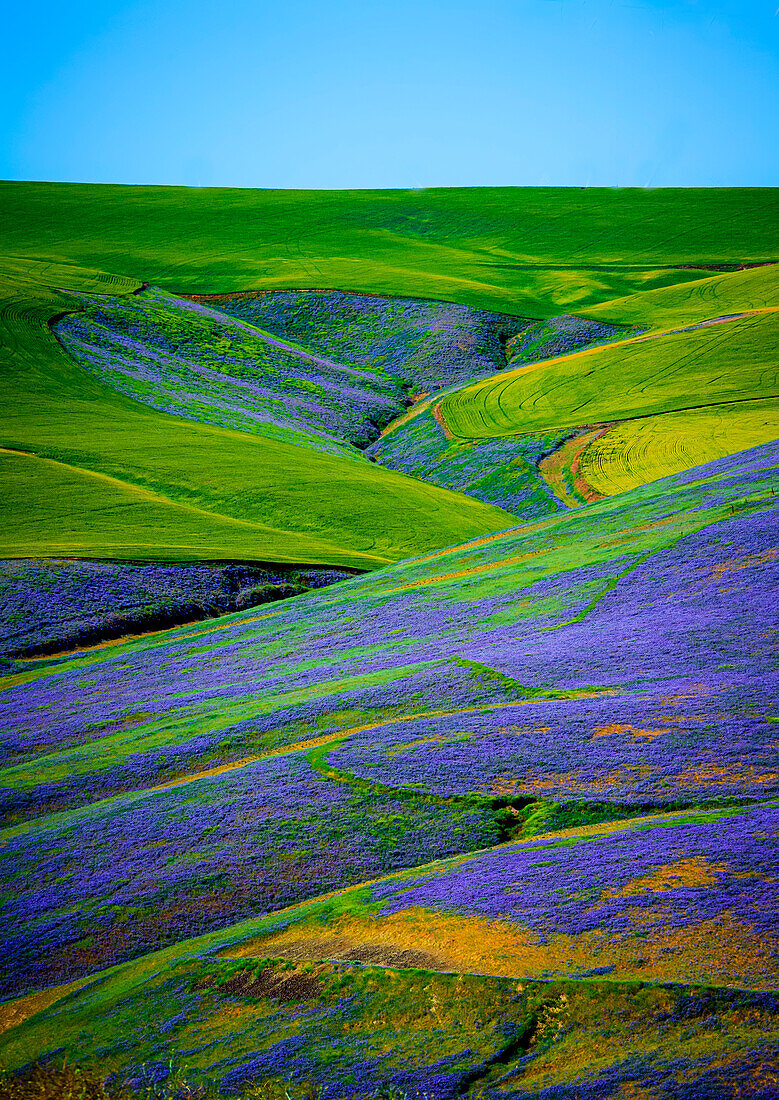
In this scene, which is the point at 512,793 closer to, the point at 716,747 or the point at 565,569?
the point at 716,747

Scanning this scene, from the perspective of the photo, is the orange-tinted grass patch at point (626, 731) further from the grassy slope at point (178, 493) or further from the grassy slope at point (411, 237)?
the grassy slope at point (411, 237)

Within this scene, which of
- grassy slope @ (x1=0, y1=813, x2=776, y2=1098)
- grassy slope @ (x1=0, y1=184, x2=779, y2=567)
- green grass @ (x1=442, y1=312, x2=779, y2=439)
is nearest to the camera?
grassy slope @ (x1=0, y1=813, x2=776, y2=1098)

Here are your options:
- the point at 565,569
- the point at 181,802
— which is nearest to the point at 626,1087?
the point at 181,802

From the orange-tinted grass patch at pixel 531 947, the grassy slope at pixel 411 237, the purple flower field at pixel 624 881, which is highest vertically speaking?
the grassy slope at pixel 411 237

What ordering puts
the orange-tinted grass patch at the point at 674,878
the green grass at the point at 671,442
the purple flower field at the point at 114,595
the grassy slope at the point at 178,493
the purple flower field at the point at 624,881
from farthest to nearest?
the green grass at the point at 671,442, the grassy slope at the point at 178,493, the purple flower field at the point at 114,595, the orange-tinted grass patch at the point at 674,878, the purple flower field at the point at 624,881

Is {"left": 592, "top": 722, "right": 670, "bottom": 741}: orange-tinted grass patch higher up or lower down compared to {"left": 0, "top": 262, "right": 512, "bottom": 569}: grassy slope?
lower down

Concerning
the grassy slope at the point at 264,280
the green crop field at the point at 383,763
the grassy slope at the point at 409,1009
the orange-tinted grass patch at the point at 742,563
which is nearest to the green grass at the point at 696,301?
the grassy slope at the point at 264,280

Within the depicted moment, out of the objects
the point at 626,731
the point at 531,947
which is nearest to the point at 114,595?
the point at 626,731

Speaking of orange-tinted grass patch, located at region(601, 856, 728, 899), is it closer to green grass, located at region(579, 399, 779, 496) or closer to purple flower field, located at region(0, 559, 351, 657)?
purple flower field, located at region(0, 559, 351, 657)

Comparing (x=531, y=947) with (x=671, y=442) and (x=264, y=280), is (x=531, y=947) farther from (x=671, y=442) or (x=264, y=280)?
(x=264, y=280)

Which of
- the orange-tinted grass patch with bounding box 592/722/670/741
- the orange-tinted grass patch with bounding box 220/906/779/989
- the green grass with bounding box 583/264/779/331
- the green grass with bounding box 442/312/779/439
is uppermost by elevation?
the green grass with bounding box 583/264/779/331

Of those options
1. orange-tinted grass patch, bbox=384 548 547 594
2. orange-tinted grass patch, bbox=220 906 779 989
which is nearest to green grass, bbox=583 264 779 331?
orange-tinted grass patch, bbox=384 548 547 594
